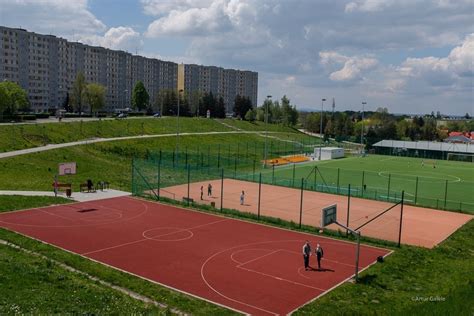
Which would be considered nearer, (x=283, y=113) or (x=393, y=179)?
(x=393, y=179)

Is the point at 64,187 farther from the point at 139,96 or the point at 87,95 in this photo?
the point at 139,96

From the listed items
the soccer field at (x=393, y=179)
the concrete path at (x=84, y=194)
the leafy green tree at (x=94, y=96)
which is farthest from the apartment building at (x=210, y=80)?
the concrete path at (x=84, y=194)

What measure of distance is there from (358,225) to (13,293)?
22.2m

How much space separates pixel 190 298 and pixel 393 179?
4324cm

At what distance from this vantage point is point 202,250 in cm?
2438

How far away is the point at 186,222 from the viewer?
99.9 feet

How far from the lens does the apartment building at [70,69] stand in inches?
4788

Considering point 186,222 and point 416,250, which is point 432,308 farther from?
point 186,222

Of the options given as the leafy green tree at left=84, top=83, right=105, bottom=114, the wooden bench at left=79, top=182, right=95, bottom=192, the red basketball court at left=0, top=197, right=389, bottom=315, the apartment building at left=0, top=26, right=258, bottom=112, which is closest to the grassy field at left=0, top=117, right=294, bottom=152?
the wooden bench at left=79, top=182, right=95, bottom=192

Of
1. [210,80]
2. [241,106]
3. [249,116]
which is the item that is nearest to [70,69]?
[241,106]

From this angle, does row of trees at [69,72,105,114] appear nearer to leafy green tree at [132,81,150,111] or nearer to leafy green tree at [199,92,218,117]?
leafy green tree at [132,81,150,111]

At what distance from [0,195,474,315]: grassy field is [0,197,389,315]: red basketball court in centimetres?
97

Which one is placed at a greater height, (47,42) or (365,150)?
(47,42)

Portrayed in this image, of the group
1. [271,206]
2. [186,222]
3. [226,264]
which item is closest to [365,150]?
[271,206]
